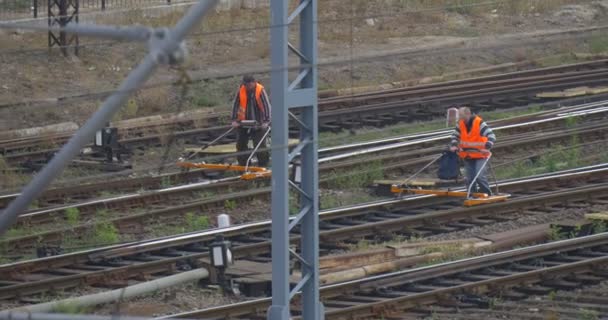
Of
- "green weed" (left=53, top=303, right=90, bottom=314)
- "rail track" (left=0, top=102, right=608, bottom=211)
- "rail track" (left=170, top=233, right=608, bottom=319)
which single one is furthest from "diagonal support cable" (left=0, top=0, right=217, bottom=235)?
"rail track" (left=0, top=102, right=608, bottom=211)

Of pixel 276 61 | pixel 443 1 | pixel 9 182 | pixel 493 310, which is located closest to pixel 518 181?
pixel 493 310

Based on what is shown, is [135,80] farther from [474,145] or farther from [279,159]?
[474,145]

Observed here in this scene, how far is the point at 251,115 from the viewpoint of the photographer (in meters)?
17.8

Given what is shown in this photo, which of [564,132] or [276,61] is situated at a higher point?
[276,61]

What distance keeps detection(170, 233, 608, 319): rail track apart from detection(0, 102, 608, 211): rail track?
4646 mm

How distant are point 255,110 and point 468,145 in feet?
10.7

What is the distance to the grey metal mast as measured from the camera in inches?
339

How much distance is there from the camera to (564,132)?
20094 mm

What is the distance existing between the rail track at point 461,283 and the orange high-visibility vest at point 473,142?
268 cm

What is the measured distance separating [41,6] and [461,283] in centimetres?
1908

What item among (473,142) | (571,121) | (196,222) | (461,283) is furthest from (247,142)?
(461,283)

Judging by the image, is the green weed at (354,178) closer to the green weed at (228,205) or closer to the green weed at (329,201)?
the green weed at (329,201)

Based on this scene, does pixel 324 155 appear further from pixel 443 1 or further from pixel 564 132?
pixel 443 1

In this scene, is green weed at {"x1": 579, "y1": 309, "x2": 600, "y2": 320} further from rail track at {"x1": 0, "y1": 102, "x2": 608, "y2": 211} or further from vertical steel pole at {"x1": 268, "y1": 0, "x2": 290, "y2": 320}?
rail track at {"x1": 0, "y1": 102, "x2": 608, "y2": 211}
